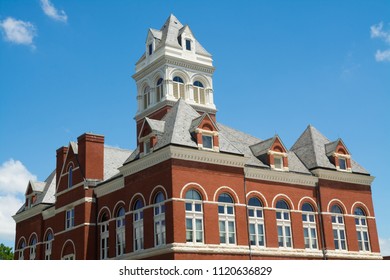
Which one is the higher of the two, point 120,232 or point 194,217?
point 120,232

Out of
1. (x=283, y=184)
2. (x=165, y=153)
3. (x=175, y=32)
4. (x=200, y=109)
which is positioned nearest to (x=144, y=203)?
(x=165, y=153)

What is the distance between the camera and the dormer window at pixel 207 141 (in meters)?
39.0

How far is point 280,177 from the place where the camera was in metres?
43.1

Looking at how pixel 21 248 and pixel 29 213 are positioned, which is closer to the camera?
pixel 29 213

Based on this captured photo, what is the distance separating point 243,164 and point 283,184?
4.91 metres

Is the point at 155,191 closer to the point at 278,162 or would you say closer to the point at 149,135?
the point at 149,135

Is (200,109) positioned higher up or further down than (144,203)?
higher up

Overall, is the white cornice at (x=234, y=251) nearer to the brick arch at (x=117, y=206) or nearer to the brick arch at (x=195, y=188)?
the brick arch at (x=195, y=188)

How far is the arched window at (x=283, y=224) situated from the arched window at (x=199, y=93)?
14.3 meters

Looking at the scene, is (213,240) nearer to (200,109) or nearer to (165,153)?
(165,153)

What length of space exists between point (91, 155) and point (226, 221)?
14.7m

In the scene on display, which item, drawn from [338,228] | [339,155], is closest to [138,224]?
[338,228]

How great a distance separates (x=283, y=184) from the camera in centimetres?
4322

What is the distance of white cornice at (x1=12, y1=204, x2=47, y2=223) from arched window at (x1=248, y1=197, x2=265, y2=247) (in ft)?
73.0
